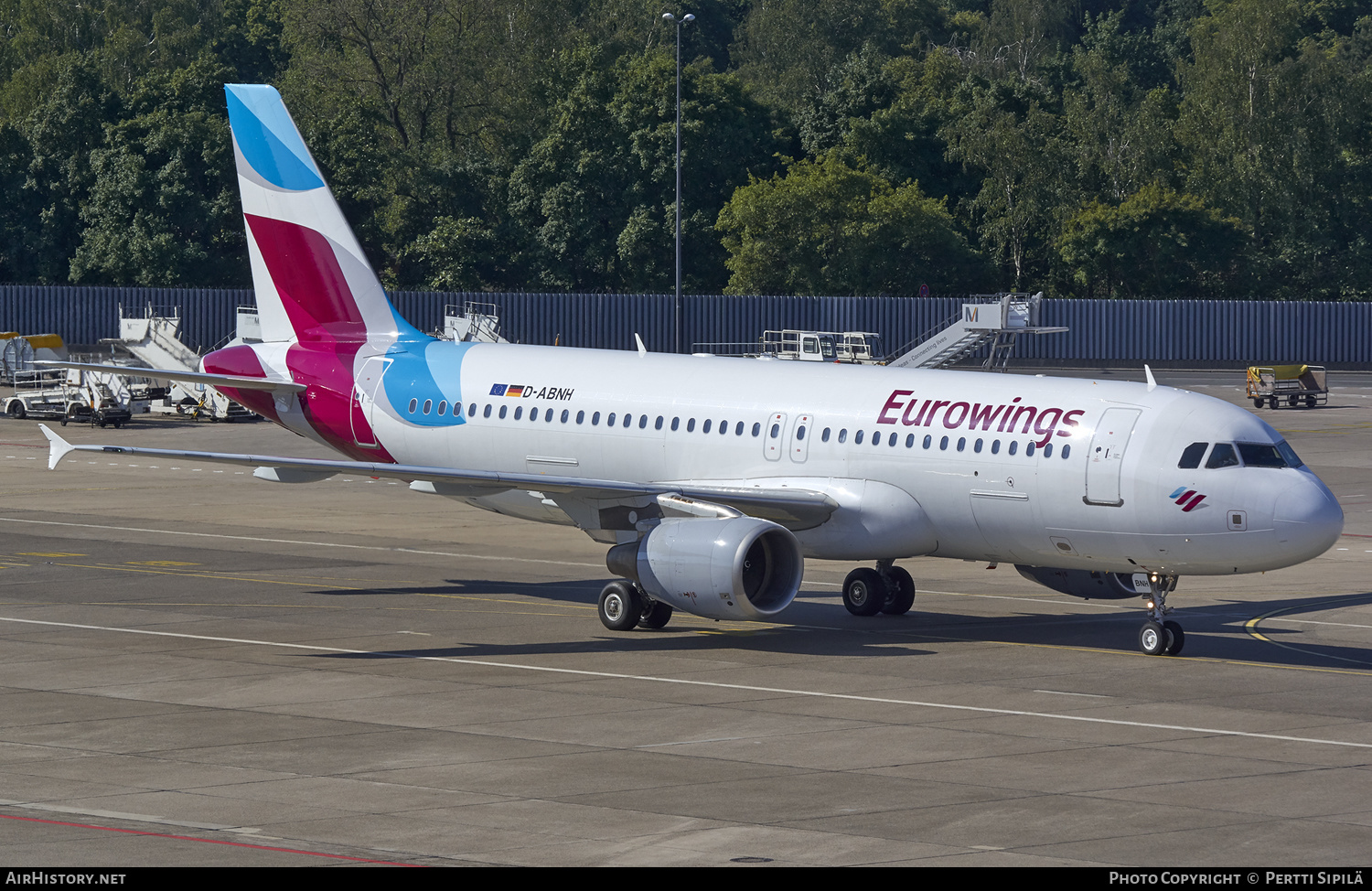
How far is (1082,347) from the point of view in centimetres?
10450

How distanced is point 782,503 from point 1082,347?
252 feet

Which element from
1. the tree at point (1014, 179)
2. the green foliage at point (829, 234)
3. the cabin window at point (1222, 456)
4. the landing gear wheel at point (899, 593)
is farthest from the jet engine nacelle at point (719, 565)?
the tree at point (1014, 179)

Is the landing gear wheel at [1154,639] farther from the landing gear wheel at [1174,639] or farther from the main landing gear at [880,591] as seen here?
the main landing gear at [880,591]

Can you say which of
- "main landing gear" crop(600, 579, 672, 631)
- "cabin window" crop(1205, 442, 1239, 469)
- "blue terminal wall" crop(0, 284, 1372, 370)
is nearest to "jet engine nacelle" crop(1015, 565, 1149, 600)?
"cabin window" crop(1205, 442, 1239, 469)

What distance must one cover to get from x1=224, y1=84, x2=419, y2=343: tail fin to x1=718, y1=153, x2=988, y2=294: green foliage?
7110cm

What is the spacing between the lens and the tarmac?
17812mm

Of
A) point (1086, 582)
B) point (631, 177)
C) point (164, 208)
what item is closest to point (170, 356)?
point (164, 208)

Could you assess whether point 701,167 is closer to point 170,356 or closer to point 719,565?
point 170,356

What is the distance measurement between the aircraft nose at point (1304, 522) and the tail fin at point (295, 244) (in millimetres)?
18691

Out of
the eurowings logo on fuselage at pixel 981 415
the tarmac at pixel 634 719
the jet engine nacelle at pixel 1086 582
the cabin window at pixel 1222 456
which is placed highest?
the eurowings logo on fuselage at pixel 981 415

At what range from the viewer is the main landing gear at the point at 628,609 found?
3150cm

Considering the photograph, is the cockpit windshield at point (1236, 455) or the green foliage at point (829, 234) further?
the green foliage at point (829, 234)

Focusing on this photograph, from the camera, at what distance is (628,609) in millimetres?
31469

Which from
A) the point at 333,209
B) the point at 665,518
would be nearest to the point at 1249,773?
the point at 665,518
